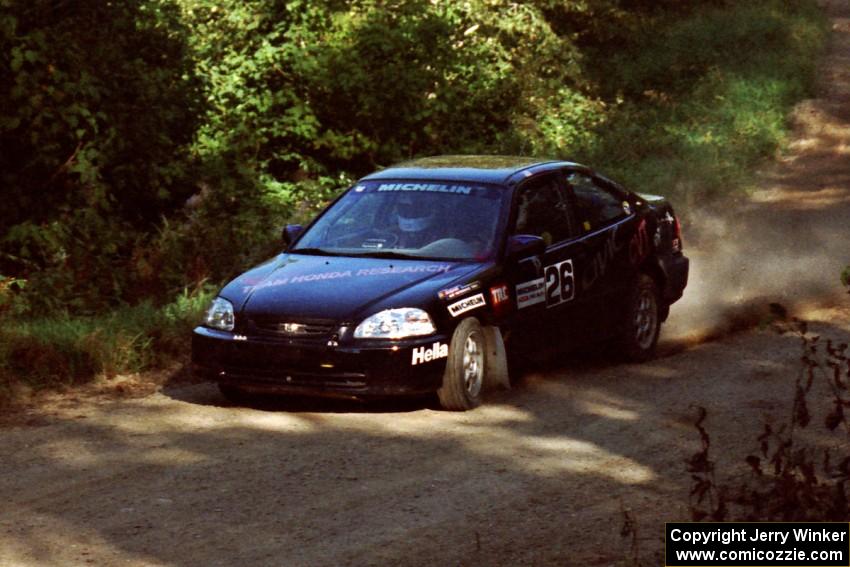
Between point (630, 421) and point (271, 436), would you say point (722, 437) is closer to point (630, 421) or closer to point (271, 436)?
point (630, 421)

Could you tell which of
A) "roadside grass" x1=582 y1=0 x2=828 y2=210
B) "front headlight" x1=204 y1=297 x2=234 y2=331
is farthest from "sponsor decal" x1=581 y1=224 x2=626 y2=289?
"roadside grass" x1=582 y1=0 x2=828 y2=210

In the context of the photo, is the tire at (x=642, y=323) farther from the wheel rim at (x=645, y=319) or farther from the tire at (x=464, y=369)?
the tire at (x=464, y=369)

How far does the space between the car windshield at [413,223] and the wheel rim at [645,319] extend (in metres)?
1.78

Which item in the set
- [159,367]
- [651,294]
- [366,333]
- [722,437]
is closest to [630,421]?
[722,437]

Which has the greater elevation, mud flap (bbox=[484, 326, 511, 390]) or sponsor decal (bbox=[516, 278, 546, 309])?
sponsor decal (bbox=[516, 278, 546, 309])

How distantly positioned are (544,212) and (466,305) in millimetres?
1511

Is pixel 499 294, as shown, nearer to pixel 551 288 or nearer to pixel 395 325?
pixel 551 288

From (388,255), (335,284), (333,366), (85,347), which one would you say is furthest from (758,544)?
(85,347)

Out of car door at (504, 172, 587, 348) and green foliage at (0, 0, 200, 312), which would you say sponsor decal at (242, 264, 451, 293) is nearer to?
car door at (504, 172, 587, 348)

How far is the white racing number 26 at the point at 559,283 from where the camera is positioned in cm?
1089

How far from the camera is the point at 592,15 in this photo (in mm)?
30609

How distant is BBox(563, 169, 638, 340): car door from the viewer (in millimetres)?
11430

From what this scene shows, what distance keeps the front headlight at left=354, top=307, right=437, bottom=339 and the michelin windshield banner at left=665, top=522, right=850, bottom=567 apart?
3.48 metres

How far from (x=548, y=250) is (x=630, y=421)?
5.75 ft
